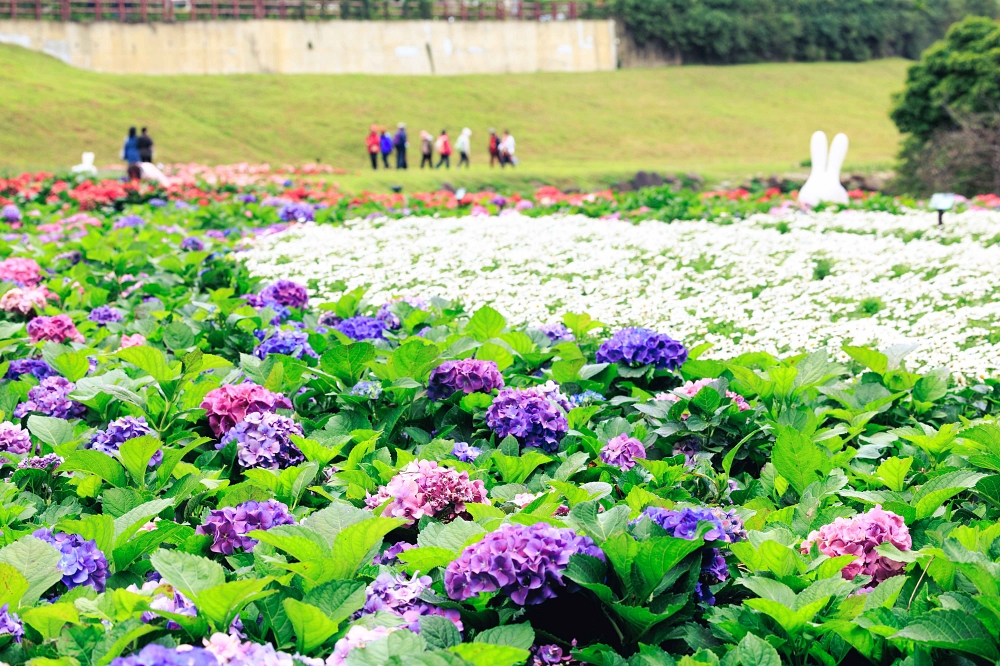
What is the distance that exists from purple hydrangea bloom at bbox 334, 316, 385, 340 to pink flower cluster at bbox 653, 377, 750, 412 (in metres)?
1.46

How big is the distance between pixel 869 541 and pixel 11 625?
1791mm

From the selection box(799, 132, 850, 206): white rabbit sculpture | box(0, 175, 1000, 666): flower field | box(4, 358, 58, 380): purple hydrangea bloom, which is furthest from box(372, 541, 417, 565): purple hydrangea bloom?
box(799, 132, 850, 206): white rabbit sculpture

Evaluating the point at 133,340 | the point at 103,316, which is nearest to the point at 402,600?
the point at 133,340

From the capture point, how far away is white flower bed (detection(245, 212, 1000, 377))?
550 centimetres

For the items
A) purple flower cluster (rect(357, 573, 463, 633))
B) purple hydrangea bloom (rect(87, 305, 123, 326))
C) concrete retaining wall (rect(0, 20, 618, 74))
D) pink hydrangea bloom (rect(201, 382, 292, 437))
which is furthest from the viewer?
concrete retaining wall (rect(0, 20, 618, 74))

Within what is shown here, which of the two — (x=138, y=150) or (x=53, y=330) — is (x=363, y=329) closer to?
(x=53, y=330)

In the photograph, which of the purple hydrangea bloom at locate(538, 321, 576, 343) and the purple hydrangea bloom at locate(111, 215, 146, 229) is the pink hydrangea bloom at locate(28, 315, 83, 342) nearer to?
the purple hydrangea bloom at locate(538, 321, 576, 343)

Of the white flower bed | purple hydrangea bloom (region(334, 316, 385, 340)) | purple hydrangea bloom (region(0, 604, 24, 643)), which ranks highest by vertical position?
purple hydrangea bloom (region(334, 316, 385, 340))

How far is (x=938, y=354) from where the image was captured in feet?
15.9

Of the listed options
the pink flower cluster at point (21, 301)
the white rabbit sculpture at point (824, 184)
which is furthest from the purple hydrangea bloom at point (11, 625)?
the white rabbit sculpture at point (824, 184)

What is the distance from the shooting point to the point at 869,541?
2219 mm

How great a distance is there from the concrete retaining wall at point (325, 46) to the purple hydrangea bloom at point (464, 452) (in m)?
39.0

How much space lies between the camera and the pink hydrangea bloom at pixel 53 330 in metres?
4.47

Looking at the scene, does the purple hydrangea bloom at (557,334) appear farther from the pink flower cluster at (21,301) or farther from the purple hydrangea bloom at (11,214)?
the purple hydrangea bloom at (11,214)
